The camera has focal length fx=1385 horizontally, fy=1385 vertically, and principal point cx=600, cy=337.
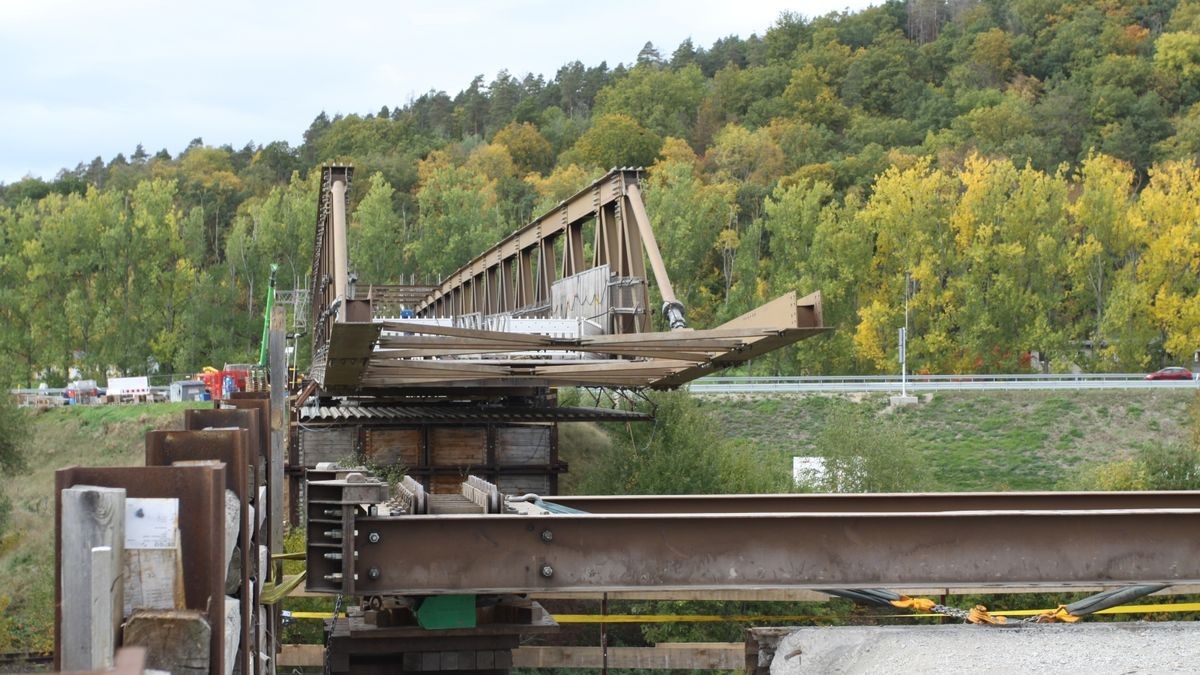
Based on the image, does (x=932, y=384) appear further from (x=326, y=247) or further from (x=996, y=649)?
(x=996, y=649)

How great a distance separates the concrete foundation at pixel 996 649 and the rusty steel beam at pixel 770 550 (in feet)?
1.98

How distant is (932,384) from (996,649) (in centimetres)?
4664

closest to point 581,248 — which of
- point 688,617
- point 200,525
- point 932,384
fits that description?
point 688,617

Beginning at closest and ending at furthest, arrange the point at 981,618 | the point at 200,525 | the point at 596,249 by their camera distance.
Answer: the point at 200,525 < the point at 981,618 < the point at 596,249

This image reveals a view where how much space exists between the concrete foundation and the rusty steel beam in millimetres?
604

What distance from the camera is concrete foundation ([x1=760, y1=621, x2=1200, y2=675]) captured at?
35.4 feet

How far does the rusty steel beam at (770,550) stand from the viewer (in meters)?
10.6

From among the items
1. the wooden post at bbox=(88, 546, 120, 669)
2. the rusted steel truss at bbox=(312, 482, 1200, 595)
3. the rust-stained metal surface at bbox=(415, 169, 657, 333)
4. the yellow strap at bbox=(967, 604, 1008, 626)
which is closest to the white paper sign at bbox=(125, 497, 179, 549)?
the wooden post at bbox=(88, 546, 120, 669)

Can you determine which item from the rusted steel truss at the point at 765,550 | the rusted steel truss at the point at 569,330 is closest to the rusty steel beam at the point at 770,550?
the rusted steel truss at the point at 765,550

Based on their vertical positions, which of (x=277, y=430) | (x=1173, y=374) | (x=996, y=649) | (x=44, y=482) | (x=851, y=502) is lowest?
(x=44, y=482)

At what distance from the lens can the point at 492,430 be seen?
2984cm

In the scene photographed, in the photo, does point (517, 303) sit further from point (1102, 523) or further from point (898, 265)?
point (898, 265)

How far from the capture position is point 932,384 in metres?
56.8

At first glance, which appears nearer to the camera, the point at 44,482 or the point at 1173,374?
the point at 44,482
